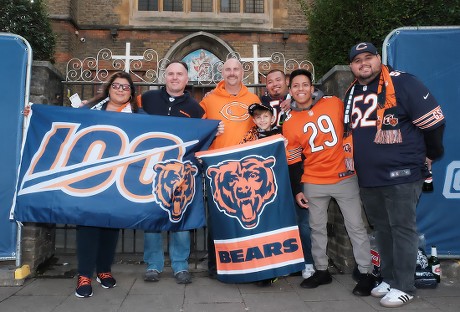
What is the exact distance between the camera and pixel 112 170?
3.60 meters

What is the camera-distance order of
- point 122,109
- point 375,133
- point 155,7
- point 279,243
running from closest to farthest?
point 375,133, point 279,243, point 122,109, point 155,7

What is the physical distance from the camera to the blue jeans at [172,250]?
3928 millimetres

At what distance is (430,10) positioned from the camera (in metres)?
4.39

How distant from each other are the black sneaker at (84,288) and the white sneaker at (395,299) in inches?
102

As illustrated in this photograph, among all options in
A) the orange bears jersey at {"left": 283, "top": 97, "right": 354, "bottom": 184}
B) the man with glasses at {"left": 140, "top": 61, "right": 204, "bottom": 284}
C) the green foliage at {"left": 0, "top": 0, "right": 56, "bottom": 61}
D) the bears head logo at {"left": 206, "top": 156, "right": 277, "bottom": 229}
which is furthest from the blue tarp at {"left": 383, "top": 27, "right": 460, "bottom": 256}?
the green foliage at {"left": 0, "top": 0, "right": 56, "bottom": 61}

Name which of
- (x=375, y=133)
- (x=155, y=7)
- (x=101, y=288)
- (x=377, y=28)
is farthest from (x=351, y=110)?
(x=155, y=7)

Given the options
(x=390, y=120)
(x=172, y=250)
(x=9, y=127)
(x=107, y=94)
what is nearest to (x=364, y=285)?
(x=390, y=120)

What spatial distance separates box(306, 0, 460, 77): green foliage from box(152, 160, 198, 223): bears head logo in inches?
110

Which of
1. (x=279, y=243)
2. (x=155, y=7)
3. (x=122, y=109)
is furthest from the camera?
(x=155, y=7)

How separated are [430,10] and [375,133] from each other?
207 centimetres

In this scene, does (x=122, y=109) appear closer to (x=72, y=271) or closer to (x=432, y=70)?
(x=72, y=271)

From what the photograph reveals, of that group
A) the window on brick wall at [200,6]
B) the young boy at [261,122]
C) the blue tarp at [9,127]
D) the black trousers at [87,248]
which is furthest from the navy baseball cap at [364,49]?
the window on brick wall at [200,6]

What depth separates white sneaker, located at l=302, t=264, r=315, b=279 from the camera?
3943mm

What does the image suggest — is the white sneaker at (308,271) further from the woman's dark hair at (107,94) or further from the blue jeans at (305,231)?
the woman's dark hair at (107,94)
